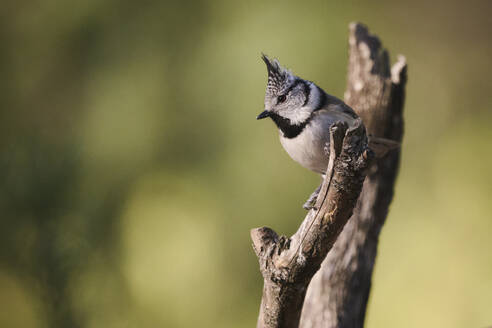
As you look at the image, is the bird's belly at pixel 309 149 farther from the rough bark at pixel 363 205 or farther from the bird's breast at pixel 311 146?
the rough bark at pixel 363 205

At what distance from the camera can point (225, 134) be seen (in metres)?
2.06

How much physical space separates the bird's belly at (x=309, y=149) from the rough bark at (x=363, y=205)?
27cm

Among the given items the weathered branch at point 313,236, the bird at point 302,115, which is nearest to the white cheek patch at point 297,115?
the bird at point 302,115

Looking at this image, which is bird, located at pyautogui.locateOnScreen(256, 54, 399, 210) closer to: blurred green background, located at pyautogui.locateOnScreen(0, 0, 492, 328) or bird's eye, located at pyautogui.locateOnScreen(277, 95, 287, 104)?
bird's eye, located at pyautogui.locateOnScreen(277, 95, 287, 104)

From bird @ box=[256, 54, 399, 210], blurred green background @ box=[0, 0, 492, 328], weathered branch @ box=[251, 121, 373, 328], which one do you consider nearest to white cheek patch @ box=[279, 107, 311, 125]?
bird @ box=[256, 54, 399, 210]

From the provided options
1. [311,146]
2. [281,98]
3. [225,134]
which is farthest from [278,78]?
[225,134]

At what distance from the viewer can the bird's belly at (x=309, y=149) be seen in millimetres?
1073

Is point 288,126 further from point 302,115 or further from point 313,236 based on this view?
point 313,236

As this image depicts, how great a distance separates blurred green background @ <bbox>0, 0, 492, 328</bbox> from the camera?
1.88 meters

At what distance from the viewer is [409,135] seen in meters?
2.06

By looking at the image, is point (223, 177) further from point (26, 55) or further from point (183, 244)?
point (26, 55)

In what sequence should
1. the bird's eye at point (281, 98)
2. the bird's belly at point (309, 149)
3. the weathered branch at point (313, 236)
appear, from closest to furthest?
the weathered branch at point (313, 236), the bird's belly at point (309, 149), the bird's eye at point (281, 98)

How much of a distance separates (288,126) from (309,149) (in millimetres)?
106

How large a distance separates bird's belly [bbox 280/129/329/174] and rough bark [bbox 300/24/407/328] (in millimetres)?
271
